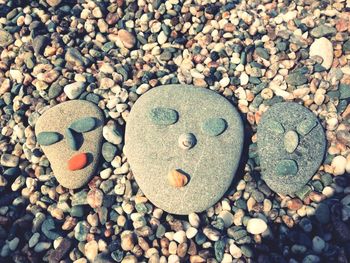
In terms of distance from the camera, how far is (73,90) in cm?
383

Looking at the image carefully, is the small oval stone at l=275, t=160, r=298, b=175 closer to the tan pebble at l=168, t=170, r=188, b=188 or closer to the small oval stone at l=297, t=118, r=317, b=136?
the small oval stone at l=297, t=118, r=317, b=136

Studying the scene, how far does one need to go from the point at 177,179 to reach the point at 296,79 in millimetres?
1683

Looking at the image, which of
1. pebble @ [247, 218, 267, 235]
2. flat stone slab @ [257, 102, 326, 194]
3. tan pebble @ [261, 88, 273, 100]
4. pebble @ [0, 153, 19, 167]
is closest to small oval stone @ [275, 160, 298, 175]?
flat stone slab @ [257, 102, 326, 194]

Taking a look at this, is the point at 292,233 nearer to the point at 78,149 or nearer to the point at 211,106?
the point at 211,106

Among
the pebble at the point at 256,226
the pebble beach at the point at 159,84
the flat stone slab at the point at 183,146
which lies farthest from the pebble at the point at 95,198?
the pebble at the point at 256,226

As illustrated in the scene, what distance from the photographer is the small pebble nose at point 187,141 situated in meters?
3.38

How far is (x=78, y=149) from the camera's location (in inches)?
139

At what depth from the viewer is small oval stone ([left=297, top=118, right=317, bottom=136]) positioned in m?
3.51

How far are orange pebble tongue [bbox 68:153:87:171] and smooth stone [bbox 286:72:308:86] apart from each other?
7.35 ft

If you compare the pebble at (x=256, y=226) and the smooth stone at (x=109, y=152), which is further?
the smooth stone at (x=109, y=152)

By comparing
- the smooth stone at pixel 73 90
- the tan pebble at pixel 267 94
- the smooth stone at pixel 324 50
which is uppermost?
the smooth stone at pixel 324 50

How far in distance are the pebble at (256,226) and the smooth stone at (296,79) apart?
59.6 inches

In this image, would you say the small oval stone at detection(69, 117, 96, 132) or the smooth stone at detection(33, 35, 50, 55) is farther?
the smooth stone at detection(33, 35, 50, 55)

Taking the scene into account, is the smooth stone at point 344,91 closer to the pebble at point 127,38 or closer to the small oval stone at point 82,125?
the pebble at point 127,38
